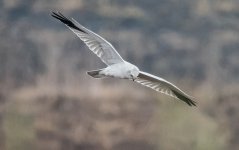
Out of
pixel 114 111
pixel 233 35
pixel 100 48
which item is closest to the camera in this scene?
pixel 100 48

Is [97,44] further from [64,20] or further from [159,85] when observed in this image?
[159,85]

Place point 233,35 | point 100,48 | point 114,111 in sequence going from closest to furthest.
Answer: point 100,48 < point 114,111 < point 233,35

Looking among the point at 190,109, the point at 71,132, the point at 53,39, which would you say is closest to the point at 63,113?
the point at 71,132

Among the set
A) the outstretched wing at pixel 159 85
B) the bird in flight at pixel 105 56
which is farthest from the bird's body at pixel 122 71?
the outstretched wing at pixel 159 85

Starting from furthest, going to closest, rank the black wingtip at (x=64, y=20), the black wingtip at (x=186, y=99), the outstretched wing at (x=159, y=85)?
the black wingtip at (x=186, y=99) → the outstretched wing at (x=159, y=85) → the black wingtip at (x=64, y=20)

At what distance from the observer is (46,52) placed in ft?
28.1

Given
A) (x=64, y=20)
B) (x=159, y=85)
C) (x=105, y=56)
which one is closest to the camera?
(x=64, y=20)

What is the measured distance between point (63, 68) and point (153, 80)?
2.99m

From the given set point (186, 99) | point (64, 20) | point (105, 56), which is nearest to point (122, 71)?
point (105, 56)

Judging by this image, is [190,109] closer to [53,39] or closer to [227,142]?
[227,142]

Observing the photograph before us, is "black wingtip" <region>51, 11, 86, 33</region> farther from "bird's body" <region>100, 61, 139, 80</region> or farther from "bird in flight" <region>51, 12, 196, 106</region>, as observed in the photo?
"bird's body" <region>100, 61, 139, 80</region>

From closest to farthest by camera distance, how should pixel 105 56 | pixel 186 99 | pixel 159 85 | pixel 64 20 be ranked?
pixel 64 20, pixel 105 56, pixel 159 85, pixel 186 99

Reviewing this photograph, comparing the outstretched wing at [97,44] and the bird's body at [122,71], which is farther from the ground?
the outstretched wing at [97,44]

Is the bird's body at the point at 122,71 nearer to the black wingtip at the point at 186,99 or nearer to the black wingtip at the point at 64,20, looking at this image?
the black wingtip at the point at 64,20
